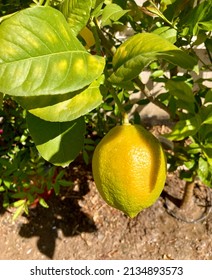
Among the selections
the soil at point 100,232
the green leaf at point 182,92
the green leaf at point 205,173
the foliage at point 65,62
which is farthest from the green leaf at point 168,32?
the soil at point 100,232

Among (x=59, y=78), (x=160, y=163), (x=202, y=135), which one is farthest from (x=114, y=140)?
(x=202, y=135)

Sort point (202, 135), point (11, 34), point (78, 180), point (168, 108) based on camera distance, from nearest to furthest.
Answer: point (11, 34) → point (202, 135) → point (168, 108) → point (78, 180)

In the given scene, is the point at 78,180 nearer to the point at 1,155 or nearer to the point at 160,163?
the point at 1,155

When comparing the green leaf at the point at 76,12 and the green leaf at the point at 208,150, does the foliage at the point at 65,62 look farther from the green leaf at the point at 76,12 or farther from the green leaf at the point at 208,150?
the green leaf at the point at 208,150

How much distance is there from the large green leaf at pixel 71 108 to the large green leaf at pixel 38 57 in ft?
0.17

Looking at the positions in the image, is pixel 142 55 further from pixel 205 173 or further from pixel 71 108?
pixel 205 173

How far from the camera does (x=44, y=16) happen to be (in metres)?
0.48

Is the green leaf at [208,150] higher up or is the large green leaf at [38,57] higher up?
the large green leaf at [38,57]

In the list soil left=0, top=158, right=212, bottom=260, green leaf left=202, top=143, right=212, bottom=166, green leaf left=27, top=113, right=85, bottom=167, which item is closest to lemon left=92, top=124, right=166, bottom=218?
green leaf left=27, top=113, right=85, bottom=167

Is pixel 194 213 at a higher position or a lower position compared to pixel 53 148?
lower

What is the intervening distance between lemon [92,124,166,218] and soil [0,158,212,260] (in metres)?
1.02

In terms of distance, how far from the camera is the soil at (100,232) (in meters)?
1.61

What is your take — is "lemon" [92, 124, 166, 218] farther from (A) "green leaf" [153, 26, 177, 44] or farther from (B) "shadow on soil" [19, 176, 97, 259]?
(B) "shadow on soil" [19, 176, 97, 259]

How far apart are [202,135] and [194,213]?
32.7 inches
